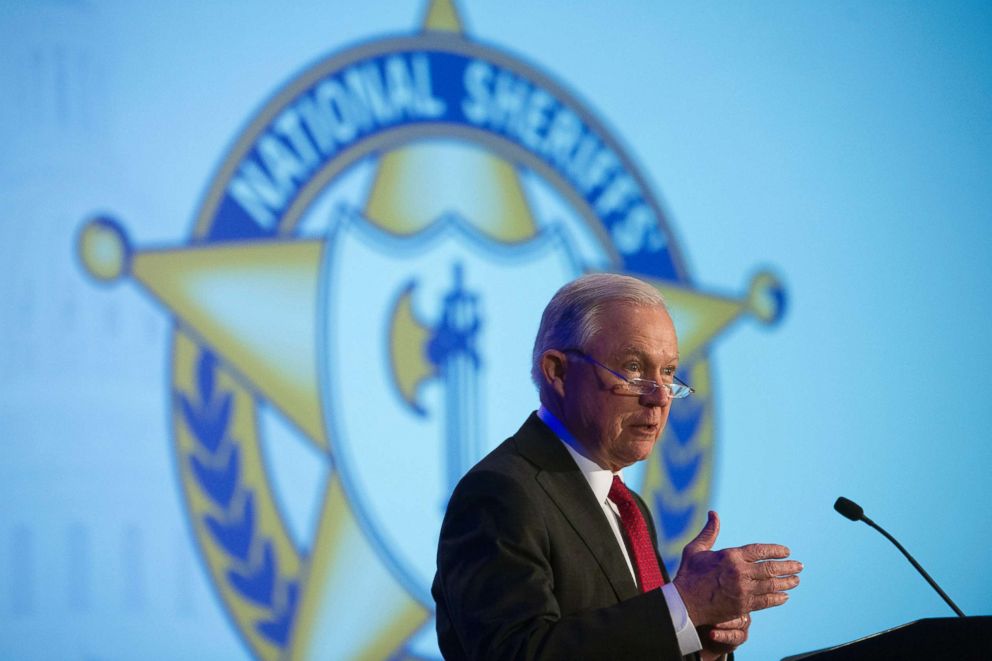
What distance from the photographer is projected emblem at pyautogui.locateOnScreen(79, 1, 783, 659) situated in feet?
11.4

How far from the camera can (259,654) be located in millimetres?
3426

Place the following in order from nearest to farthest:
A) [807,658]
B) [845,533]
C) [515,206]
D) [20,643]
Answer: [807,658], [20,643], [515,206], [845,533]

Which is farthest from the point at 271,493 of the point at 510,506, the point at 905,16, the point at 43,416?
the point at 905,16

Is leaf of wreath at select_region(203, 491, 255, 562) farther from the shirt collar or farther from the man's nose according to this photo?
the man's nose

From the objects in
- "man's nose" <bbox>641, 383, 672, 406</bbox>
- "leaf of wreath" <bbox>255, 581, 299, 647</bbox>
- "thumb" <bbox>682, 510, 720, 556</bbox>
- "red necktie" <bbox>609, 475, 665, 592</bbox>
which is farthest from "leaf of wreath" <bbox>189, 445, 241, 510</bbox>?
"thumb" <bbox>682, 510, 720, 556</bbox>

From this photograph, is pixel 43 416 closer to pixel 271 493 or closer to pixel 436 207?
pixel 271 493

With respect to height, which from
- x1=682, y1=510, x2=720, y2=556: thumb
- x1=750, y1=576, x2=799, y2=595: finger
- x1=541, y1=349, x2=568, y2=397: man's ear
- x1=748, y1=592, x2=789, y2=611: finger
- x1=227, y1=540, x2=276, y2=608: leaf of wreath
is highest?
x1=541, y1=349, x2=568, y2=397: man's ear

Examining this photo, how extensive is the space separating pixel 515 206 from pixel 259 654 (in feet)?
5.71

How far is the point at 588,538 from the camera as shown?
2041 mm

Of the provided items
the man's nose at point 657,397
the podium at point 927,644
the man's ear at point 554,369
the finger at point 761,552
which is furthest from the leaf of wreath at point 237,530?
the podium at point 927,644

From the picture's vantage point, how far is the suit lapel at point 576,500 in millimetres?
2037

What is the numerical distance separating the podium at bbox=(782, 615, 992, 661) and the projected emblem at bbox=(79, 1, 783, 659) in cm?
214

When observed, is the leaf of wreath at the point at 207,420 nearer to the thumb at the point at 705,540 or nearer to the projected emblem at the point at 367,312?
the projected emblem at the point at 367,312

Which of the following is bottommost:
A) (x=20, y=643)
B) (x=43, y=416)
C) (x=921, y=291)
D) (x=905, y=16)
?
(x=20, y=643)
